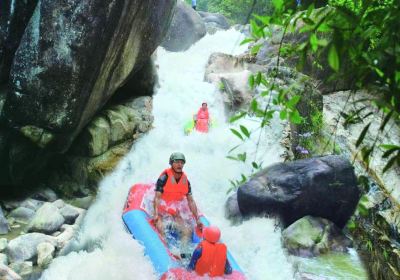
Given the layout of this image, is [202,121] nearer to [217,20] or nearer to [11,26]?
[11,26]

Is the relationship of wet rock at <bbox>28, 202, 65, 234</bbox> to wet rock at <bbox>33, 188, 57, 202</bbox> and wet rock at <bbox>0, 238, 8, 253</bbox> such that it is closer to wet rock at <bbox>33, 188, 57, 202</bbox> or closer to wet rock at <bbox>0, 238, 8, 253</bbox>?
wet rock at <bbox>0, 238, 8, 253</bbox>

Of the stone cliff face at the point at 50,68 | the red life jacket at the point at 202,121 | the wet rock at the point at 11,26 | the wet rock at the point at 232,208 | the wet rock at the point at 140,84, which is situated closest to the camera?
the stone cliff face at the point at 50,68

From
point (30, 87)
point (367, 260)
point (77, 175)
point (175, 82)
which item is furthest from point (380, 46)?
point (175, 82)

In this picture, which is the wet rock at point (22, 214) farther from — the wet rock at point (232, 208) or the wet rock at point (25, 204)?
the wet rock at point (232, 208)

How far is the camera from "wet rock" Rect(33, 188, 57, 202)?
298 inches

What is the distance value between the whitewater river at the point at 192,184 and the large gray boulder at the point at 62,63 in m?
1.75

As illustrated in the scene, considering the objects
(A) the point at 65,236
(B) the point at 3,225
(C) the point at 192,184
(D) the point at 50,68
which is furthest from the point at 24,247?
(C) the point at 192,184

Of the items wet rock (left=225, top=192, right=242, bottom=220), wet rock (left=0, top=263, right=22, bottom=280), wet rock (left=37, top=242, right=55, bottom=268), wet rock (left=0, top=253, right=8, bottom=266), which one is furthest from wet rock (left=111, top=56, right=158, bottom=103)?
A: wet rock (left=0, top=263, right=22, bottom=280)

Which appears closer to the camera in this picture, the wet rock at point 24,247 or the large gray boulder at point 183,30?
the wet rock at point 24,247

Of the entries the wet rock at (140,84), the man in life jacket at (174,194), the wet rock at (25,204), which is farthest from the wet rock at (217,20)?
the man in life jacket at (174,194)

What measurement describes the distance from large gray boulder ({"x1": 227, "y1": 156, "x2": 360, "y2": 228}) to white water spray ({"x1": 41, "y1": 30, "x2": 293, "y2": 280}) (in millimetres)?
337

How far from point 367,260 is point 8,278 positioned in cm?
486

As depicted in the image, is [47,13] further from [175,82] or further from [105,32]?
[175,82]

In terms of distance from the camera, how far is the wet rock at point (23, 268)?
5.19 m
